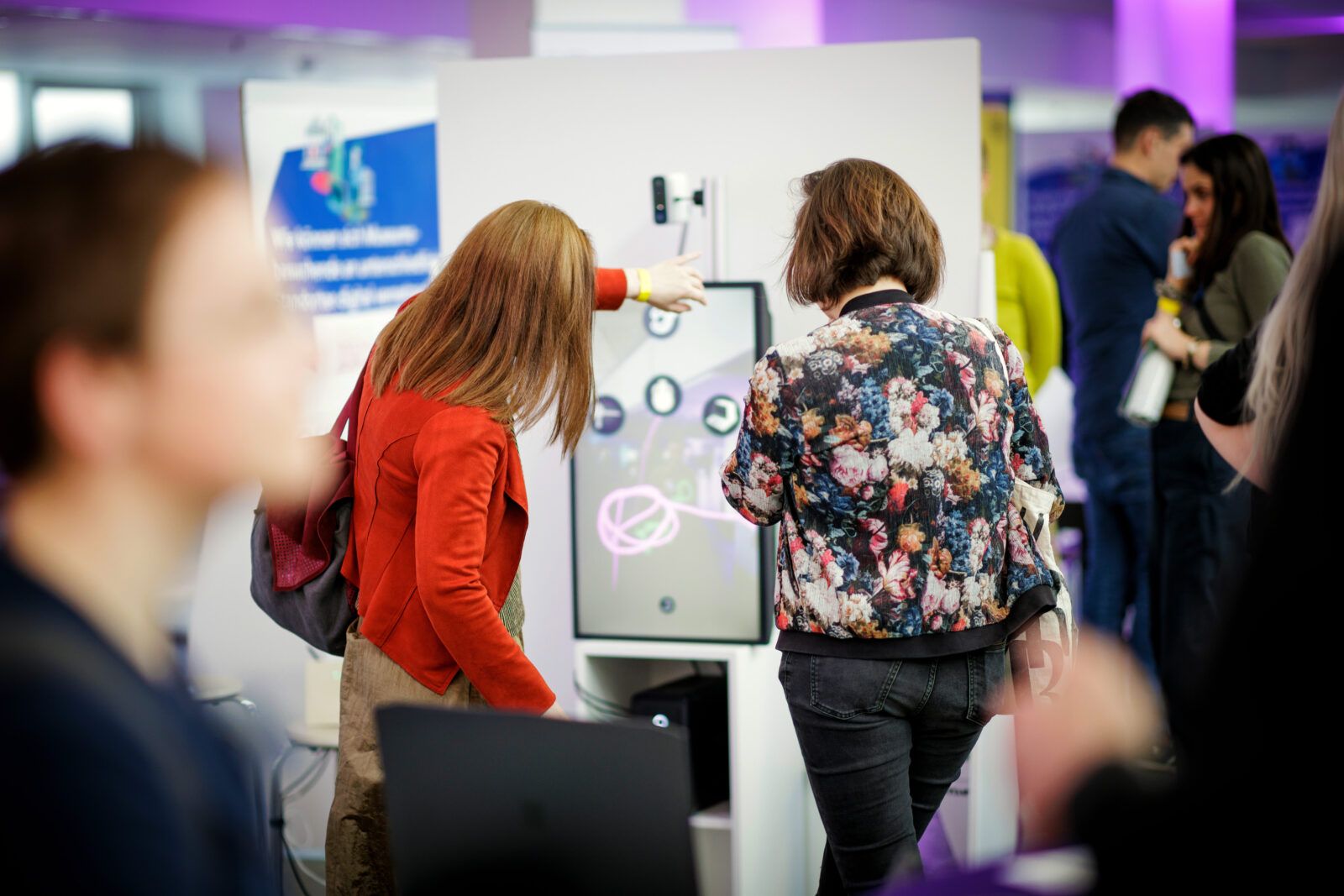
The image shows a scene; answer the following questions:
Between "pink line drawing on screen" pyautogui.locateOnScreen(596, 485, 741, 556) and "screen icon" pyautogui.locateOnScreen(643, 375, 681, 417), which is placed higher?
"screen icon" pyautogui.locateOnScreen(643, 375, 681, 417)

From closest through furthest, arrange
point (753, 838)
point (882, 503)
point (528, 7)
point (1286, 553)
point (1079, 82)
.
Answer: point (1286, 553) → point (882, 503) → point (753, 838) → point (528, 7) → point (1079, 82)

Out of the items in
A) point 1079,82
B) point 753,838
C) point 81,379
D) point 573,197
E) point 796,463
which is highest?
point 1079,82

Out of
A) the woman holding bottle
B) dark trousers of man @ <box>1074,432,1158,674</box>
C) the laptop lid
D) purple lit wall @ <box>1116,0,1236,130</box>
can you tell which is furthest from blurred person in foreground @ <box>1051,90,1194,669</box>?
the laptop lid

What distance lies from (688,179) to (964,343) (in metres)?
1.29

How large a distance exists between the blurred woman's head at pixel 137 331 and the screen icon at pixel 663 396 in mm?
2026

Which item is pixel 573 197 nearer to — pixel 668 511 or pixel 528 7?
pixel 668 511

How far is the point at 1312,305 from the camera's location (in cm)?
71

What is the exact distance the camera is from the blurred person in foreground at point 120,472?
2.11 feet

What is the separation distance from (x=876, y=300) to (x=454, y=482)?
72cm

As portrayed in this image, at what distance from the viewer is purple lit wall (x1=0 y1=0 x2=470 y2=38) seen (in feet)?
18.5

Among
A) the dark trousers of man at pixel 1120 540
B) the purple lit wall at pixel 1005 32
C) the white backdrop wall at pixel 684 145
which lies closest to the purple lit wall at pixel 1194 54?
the purple lit wall at pixel 1005 32

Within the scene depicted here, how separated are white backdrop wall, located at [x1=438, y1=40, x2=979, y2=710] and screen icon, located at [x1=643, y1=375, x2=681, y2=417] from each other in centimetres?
20

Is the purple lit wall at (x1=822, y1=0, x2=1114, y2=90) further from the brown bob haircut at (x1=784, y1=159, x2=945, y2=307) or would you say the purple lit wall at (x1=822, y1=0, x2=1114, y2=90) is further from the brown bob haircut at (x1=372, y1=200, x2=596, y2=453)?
the brown bob haircut at (x1=372, y1=200, x2=596, y2=453)

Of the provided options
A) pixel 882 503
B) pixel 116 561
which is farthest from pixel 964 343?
pixel 116 561
